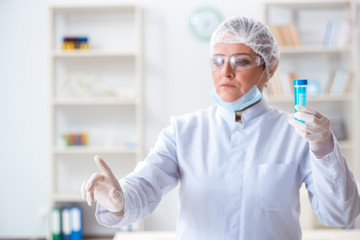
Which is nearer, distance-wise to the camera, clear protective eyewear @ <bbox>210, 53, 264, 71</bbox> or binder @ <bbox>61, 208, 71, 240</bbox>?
clear protective eyewear @ <bbox>210, 53, 264, 71</bbox>

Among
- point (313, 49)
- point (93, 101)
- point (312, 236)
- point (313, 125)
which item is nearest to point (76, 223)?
point (93, 101)

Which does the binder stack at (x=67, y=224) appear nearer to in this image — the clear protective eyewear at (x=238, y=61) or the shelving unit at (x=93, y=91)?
the shelving unit at (x=93, y=91)

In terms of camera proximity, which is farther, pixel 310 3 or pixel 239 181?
pixel 310 3

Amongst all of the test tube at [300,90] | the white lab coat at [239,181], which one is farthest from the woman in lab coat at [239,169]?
the test tube at [300,90]

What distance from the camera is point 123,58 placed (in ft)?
12.9

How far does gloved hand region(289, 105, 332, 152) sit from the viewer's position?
3.69 ft

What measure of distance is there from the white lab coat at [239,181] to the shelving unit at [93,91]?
242cm

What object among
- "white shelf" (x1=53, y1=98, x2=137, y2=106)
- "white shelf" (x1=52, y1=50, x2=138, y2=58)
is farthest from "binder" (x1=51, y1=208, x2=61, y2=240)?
"white shelf" (x1=52, y1=50, x2=138, y2=58)

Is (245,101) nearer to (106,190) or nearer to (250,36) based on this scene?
(250,36)

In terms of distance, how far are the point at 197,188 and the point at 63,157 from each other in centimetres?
289

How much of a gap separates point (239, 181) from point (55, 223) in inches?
109

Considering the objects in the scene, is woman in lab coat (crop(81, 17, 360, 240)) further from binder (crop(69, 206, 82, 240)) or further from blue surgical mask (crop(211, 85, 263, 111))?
binder (crop(69, 206, 82, 240))

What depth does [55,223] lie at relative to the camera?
145 inches

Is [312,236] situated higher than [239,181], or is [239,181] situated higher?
[239,181]
